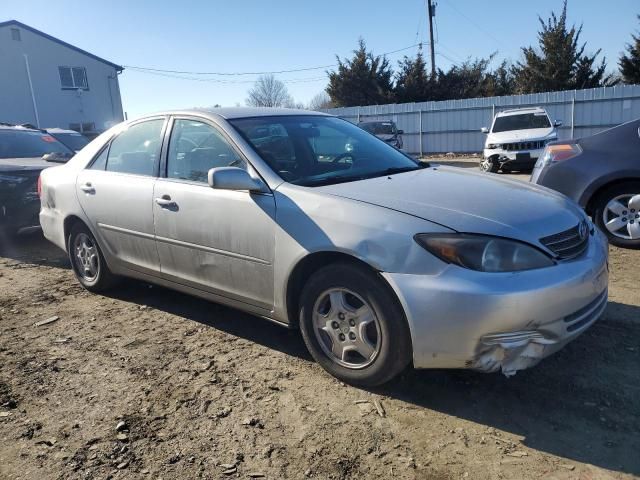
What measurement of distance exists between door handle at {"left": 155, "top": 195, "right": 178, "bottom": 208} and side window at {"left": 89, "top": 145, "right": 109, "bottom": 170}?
1.05 metres

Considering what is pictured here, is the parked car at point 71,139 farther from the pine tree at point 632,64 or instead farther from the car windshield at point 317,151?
the pine tree at point 632,64

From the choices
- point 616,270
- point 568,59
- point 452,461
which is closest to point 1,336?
point 452,461

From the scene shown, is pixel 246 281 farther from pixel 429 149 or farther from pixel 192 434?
pixel 429 149

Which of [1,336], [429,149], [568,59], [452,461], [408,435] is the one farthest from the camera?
[568,59]

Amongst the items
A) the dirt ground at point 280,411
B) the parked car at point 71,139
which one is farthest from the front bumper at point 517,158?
the dirt ground at point 280,411

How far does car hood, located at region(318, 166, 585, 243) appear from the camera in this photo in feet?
9.01

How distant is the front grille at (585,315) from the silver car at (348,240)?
0.01 meters

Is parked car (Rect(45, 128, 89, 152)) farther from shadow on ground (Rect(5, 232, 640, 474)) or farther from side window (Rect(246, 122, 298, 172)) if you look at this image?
shadow on ground (Rect(5, 232, 640, 474))

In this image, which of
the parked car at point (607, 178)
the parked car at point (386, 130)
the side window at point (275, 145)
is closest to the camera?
the side window at point (275, 145)

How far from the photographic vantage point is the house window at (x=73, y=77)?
30.6 meters

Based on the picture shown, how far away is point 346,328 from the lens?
303 cm

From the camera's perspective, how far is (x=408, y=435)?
264cm

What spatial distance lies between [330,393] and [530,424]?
1075mm

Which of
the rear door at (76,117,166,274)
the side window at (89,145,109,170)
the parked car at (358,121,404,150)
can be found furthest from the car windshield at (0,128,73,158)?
the parked car at (358,121,404,150)
